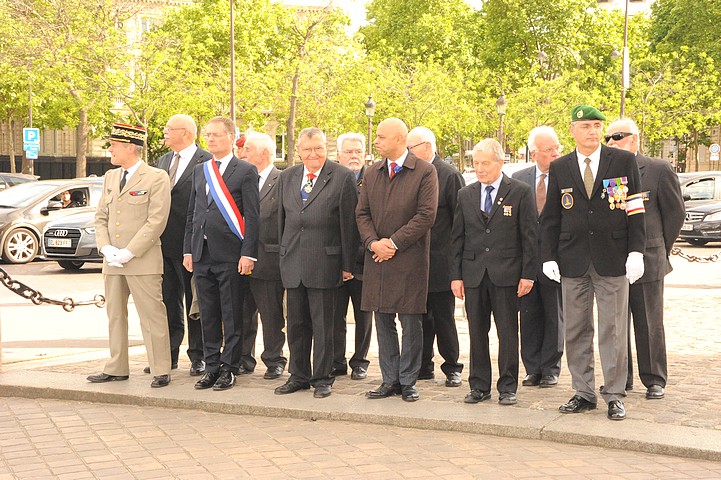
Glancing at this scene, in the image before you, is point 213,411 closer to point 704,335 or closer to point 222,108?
point 704,335

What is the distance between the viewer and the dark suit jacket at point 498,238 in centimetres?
774

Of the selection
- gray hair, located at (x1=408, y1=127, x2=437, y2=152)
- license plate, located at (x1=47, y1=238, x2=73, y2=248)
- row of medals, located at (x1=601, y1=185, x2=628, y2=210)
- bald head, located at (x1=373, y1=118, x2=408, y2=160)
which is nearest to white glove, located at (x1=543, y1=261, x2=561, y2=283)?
row of medals, located at (x1=601, y1=185, x2=628, y2=210)

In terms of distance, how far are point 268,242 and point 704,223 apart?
63.7 feet

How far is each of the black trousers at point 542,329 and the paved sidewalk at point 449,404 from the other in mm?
223

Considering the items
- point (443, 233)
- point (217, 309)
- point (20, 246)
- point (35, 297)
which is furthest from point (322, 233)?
point (20, 246)

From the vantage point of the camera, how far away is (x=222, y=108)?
4938cm

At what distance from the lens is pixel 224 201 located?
8.52 m

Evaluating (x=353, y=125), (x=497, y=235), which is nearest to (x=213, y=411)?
(x=497, y=235)

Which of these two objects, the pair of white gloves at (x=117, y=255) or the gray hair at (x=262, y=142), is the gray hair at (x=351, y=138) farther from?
the pair of white gloves at (x=117, y=255)

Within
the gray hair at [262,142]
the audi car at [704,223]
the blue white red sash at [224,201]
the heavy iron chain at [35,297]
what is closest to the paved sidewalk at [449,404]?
the heavy iron chain at [35,297]

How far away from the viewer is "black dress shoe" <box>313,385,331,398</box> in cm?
803

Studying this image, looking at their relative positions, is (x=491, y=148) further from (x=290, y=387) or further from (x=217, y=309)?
(x=217, y=309)

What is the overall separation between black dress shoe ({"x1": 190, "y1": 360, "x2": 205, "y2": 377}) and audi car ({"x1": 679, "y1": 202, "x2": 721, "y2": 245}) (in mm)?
19258

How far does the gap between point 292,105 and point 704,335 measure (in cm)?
3874
